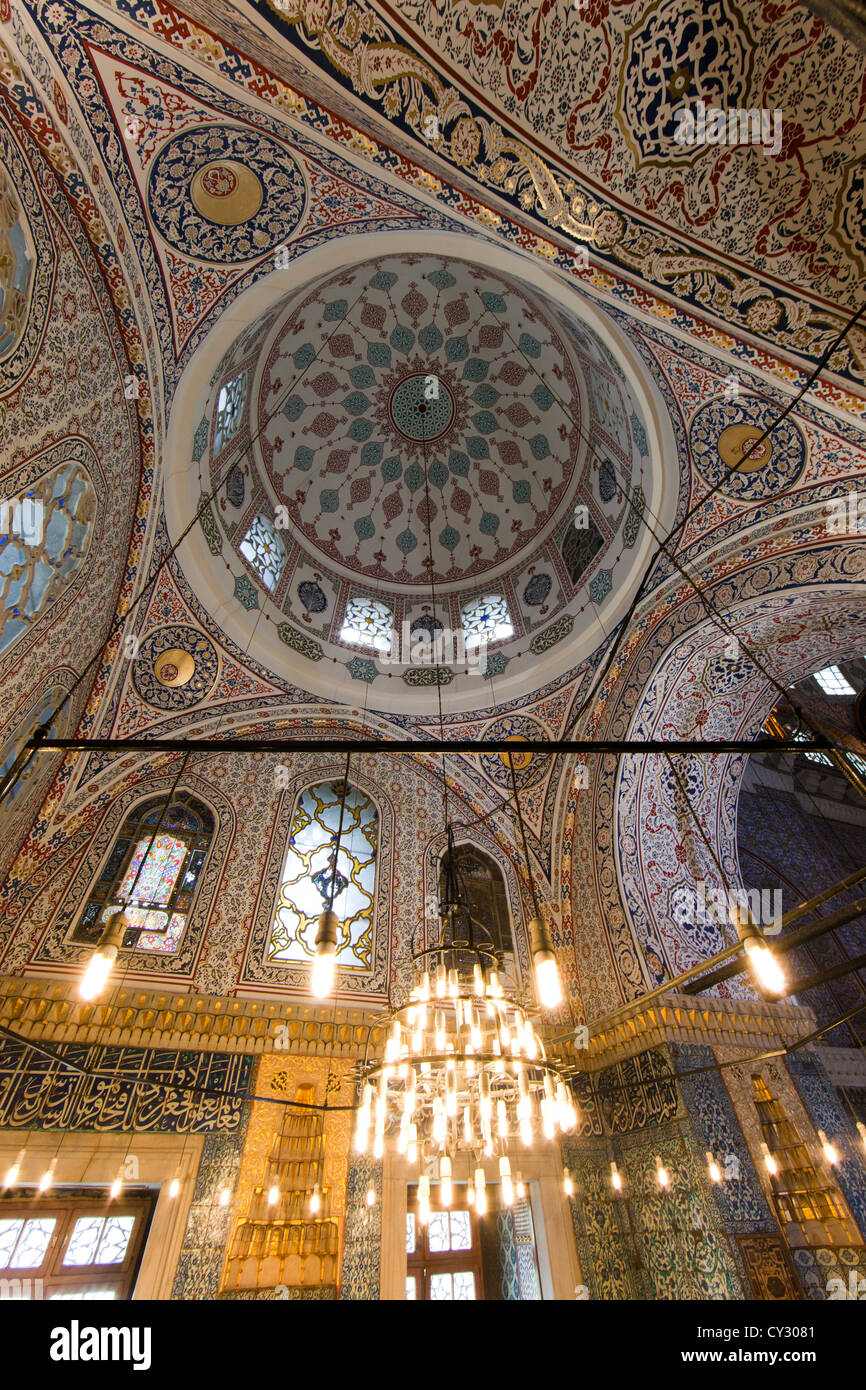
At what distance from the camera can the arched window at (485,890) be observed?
7023mm

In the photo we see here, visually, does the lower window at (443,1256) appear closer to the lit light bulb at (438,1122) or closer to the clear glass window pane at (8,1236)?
the lit light bulb at (438,1122)

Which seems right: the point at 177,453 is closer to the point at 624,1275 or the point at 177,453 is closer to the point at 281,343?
the point at 281,343

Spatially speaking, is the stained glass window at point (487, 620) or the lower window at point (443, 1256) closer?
the lower window at point (443, 1256)

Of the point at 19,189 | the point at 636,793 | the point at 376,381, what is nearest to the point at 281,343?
the point at 376,381

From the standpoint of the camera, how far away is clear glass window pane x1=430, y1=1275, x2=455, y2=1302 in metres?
5.48

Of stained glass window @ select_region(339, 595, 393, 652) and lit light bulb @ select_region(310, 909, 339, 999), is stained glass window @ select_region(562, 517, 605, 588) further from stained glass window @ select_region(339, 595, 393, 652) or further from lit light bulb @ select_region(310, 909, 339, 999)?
lit light bulb @ select_region(310, 909, 339, 999)

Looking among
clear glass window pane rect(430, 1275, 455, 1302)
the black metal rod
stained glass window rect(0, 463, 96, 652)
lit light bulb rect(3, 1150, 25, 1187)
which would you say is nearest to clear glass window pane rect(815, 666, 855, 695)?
the black metal rod

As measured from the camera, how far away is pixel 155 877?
6.29 meters

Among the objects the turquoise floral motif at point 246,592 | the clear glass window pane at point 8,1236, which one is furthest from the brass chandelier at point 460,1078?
the turquoise floral motif at point 246,592

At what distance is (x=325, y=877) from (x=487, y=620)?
146 inches

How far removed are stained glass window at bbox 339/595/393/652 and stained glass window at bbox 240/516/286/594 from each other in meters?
1.01

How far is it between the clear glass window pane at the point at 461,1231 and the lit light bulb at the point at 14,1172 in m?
3.78
